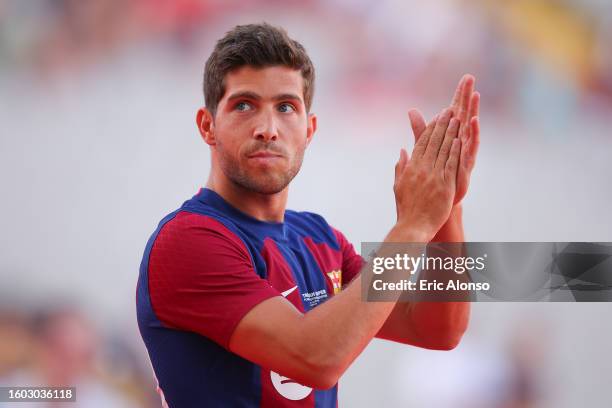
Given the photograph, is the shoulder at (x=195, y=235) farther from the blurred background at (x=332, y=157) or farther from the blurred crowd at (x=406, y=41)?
the blurred crowd at (x=406, y=41)

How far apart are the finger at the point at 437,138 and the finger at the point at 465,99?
0.09 feet

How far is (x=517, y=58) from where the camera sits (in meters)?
3.26

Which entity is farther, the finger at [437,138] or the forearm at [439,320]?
the forearm at [439,320]

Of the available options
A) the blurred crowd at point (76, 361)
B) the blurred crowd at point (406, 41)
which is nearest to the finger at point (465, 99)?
the blurred crowd at point (406, 41)

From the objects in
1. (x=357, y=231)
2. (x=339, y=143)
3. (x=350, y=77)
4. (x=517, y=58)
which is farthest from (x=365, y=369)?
(x=517, y=58)

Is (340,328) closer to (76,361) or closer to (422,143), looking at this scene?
(422,143)

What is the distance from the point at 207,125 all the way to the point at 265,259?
360 mm

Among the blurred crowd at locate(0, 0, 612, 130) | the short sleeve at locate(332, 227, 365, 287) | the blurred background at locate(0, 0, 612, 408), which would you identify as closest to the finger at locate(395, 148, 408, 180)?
the short sleeve at locate(332, 227, 365, 287)

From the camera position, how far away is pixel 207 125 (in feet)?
5.39

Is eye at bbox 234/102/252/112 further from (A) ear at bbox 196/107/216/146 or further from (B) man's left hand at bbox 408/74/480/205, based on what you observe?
(B) man's left hand at bbox 408/74/480/205

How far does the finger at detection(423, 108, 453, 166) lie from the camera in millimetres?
1401

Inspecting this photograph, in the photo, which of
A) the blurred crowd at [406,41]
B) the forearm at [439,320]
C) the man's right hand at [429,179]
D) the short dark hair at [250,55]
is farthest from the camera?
the blurred crowd at [406,41]

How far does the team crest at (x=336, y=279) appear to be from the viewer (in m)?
1.68

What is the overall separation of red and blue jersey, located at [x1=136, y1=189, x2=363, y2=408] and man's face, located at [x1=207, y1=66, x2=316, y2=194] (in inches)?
4.0
